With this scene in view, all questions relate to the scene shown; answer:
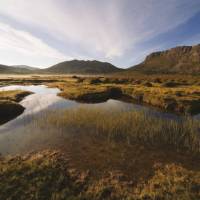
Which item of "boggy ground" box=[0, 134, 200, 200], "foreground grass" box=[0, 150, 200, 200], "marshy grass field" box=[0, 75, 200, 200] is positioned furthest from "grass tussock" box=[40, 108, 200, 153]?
"foreground grass" box=[0, 150, 200, 200]

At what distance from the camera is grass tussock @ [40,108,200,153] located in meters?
16.9

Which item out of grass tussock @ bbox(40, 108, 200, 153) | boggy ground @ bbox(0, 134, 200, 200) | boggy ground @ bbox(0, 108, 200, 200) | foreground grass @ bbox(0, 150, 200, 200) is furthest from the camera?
grass tussock @ bbox(40, 108, 200, 153)

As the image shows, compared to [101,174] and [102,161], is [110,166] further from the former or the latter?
[101,174]

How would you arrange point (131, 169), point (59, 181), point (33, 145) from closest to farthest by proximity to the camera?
point (59, 181) → point (131, 169) → point (33, 145)

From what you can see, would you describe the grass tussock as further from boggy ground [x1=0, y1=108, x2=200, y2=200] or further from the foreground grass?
the foreground grass

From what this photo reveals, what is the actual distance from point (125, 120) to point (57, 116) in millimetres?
11236

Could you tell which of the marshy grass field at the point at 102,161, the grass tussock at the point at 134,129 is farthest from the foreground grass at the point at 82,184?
the grass tussock at the point at 134,129

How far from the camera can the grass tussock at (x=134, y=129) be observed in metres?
16.9

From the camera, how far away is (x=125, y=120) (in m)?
22.3

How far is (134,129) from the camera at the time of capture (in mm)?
19562

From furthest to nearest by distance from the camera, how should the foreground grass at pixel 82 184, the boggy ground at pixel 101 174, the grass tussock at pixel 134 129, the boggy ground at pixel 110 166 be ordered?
the grass tussock at pixel 134 129, the boggy ground at pixel 110 166, the boggy ground at pixel 101 174, the foreground grass at pixel 82 184

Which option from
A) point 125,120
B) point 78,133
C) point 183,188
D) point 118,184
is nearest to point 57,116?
point 78,133

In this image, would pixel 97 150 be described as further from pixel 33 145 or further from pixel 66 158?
pixel 33 145

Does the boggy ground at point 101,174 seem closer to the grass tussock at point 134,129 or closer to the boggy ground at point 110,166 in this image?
the boggy ground at point 110,166
